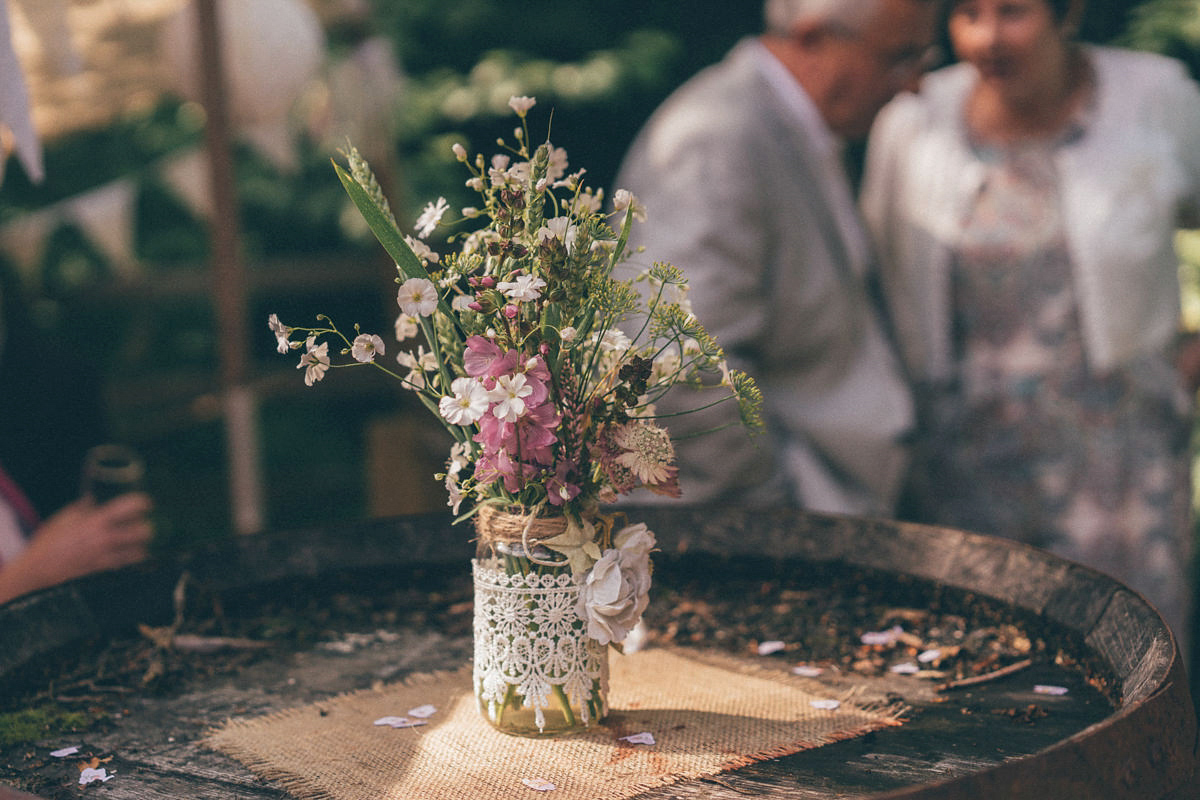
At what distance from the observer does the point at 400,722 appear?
113 centimetres

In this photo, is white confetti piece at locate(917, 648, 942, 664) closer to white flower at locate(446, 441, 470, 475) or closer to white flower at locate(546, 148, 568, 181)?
white flower at locate(446, 441, 470, 475)

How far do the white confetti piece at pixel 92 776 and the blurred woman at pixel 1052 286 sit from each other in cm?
185

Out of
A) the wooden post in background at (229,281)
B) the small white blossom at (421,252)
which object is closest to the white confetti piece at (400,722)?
the small white blossom at (421,252)

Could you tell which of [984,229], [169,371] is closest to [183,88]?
[984,229]

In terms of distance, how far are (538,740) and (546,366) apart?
36 centimetres

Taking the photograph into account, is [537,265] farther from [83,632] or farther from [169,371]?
[169,371]

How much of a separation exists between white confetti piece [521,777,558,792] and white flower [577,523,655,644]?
0.43ft

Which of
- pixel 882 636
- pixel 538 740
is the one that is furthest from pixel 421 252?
pixel 882 636

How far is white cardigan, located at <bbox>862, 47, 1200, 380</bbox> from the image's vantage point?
225cm

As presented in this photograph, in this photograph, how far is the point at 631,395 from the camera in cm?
100

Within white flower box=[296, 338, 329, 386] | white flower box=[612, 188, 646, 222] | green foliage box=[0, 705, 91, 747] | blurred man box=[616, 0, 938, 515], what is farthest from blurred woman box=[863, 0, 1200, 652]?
green foliage box=[0, 705, 91, 747]

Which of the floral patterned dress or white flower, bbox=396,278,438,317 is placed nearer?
white flower, bbox=396,278,438,317

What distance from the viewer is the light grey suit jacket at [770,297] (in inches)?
86.9

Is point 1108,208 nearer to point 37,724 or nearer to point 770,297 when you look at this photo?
point 770,297
